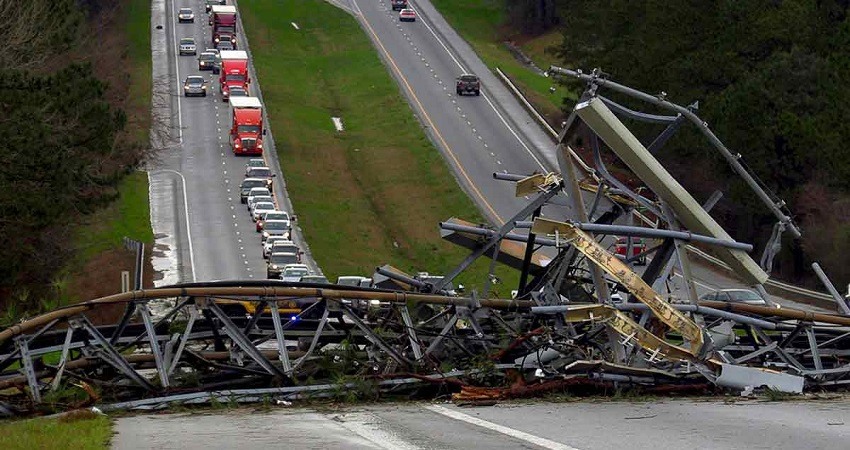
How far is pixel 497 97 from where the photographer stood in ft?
398

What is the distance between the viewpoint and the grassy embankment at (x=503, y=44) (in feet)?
400

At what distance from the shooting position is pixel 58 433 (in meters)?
15.1

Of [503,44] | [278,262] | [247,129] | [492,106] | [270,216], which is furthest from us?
[503,44]

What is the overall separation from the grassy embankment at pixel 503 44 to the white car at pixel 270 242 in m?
40.8

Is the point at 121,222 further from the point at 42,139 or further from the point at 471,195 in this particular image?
the point at 42,139

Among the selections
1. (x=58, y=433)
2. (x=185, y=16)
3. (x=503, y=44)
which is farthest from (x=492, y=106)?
(x=58, y=433)

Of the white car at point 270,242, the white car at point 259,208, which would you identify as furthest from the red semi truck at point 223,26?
the white car at point 270,242

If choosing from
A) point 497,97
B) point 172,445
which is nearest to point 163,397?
point 172,445

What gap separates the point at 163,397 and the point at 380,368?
2937 mm

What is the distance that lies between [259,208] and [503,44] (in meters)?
68.6

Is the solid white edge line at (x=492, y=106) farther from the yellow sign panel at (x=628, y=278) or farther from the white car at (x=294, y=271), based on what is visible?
the yellow sign panel at (x=628, y=278)

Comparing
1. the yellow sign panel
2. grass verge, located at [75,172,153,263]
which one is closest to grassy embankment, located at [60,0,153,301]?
grass verge, located at [75,172,153,263]

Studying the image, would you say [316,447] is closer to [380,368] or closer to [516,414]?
[516,414]

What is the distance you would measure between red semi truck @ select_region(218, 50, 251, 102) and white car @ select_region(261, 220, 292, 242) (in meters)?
40.9
